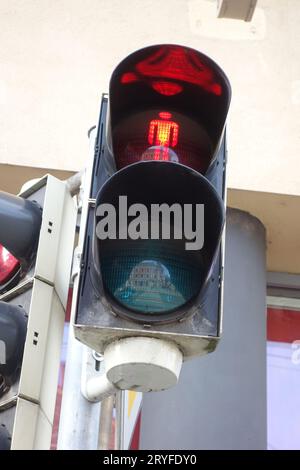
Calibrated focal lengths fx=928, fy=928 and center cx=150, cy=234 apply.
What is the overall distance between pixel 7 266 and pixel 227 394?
1.55 m

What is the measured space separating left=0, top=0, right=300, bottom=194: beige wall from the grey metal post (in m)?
0.63

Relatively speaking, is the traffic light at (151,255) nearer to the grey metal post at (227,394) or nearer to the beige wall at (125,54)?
the grey metal post at (227,394)

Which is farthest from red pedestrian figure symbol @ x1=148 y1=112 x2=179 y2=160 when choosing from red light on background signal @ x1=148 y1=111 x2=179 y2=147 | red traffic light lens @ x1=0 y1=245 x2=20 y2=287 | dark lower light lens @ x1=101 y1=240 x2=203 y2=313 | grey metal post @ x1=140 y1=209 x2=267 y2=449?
grey metal post @ x1=140 y1=209 x2=267 y2=449

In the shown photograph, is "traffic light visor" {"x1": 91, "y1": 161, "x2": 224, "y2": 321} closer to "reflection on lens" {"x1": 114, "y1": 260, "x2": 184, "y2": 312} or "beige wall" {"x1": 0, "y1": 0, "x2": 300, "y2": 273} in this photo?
"reflection on lens" {"x1": 114, "y1": 260, "x2": 184, "y2": 312}

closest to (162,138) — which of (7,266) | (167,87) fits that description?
(167,87)

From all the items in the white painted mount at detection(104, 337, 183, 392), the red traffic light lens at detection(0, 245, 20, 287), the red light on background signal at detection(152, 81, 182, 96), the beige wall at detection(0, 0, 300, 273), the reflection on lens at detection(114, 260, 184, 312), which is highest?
the beige wall at detection(0, 0, 300, 273)

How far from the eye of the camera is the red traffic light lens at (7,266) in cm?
307

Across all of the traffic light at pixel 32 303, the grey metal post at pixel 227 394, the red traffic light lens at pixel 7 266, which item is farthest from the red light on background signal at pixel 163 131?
the grey metal post at pixel 227 394

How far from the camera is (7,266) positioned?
10.2 feet

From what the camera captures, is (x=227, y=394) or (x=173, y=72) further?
(x=227, y=394)

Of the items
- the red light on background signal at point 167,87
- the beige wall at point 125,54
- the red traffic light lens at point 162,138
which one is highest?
the beige wall at point 125,54

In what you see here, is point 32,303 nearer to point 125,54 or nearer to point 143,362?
point 143,362

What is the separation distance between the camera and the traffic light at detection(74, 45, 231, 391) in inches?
91.2
